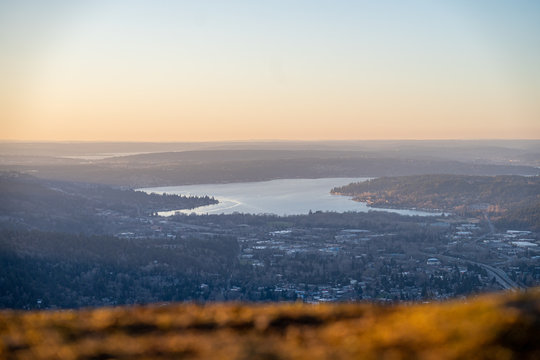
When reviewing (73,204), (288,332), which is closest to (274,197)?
(73,204)

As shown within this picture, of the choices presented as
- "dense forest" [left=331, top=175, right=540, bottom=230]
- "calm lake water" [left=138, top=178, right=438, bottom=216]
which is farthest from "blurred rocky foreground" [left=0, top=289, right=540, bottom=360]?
"calm lake water" [left=138, top=178, right=438, bottom=216]

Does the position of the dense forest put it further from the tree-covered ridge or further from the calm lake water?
the tree-covered ridge

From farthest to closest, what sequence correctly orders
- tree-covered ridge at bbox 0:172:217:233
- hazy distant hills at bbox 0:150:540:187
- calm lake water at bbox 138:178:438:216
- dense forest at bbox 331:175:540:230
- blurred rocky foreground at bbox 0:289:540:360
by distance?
hazy distant hills at bbox 0:150:540:187 < calm lake water at bbox 138:178:438:216 < dense forest at bbox 331:175:540:230 < tree-covered ridge at bbox 0:172:217:233 < blurred rocky foreground at bbox 0:289:540:360

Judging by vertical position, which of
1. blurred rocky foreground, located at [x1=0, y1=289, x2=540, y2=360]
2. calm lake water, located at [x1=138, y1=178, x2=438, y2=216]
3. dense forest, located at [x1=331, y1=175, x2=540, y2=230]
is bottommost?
calm lake water, located at [x1=138, y1=178, x2=438, y2=216]

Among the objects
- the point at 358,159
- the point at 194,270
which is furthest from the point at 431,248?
the point at 358,159

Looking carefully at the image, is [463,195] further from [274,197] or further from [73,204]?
[73,204]

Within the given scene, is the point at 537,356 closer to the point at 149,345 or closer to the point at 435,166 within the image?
the point at 149,345
